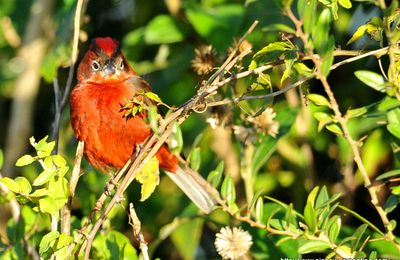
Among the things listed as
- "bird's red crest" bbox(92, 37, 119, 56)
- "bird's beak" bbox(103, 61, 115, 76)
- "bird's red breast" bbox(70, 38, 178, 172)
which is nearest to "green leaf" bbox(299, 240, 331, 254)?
"bird's red breast" bbox(70, 38, 178, 172)

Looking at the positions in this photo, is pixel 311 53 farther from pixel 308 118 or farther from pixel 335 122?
pixel 308 118

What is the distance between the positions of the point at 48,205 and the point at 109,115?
1106 mm

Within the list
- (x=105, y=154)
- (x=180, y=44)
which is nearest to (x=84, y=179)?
(x=105, y=154)

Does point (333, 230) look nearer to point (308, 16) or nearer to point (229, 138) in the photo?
point (308, 16)

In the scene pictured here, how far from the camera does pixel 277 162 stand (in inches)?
173

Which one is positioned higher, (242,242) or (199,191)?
(242,242)

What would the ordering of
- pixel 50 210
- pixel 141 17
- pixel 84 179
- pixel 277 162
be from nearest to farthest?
1. pixel 50 210
2. pixel 84 179
3. pixel 277 162
4. pixel 141 17

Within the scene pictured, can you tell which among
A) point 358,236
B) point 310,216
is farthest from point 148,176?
point 358,236

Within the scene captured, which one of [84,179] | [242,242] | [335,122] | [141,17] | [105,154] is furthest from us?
[141,17]

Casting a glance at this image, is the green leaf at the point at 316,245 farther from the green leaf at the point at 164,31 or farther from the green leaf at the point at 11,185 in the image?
the green leaf at the point at 164,31

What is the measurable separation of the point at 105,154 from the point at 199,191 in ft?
1.48

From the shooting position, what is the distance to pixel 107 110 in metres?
3.56

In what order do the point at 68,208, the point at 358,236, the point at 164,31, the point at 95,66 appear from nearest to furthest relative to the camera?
the point at 358,236 → the point at 68,208 → the point at 95,66 → the point at 164,31

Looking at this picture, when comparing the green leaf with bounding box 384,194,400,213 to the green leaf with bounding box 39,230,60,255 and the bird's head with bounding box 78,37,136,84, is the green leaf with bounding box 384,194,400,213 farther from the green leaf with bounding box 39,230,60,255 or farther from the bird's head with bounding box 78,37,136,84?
the bird's head with bounding box 78,37,136,84
